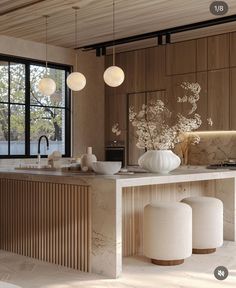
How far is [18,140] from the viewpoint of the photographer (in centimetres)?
685

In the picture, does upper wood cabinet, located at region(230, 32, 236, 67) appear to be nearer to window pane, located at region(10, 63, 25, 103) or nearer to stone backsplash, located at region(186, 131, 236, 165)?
stone backsplash, located at region(186, 131, 236, 165)

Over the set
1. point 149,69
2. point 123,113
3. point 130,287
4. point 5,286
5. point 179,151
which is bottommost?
point 130,287

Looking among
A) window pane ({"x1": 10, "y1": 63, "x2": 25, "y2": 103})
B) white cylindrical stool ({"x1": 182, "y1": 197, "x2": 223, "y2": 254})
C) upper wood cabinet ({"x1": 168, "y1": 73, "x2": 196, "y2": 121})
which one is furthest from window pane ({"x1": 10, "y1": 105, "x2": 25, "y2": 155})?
white cylindrical stool ({"x1": 182, "y1": 197, "x2": 223, "y2": 254})

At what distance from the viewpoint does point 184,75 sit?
669 cm

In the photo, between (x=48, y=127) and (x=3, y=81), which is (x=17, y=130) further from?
(x=3, y=81)

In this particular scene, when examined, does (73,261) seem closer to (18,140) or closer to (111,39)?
(18,140)

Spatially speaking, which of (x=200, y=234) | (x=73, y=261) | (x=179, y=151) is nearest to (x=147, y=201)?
(x=200, y=234)

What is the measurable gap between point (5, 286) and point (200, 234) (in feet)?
7.97

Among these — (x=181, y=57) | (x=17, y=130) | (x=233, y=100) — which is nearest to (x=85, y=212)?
(x=233, y=100)

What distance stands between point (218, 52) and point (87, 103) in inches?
91.6

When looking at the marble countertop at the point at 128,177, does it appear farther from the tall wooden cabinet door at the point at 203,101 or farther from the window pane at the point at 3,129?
the window pane at the point at 3,129

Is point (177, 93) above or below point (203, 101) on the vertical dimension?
above

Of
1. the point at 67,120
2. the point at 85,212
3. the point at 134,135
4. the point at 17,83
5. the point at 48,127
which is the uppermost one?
the point at 17,83

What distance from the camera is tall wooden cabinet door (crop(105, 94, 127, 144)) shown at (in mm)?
7480
